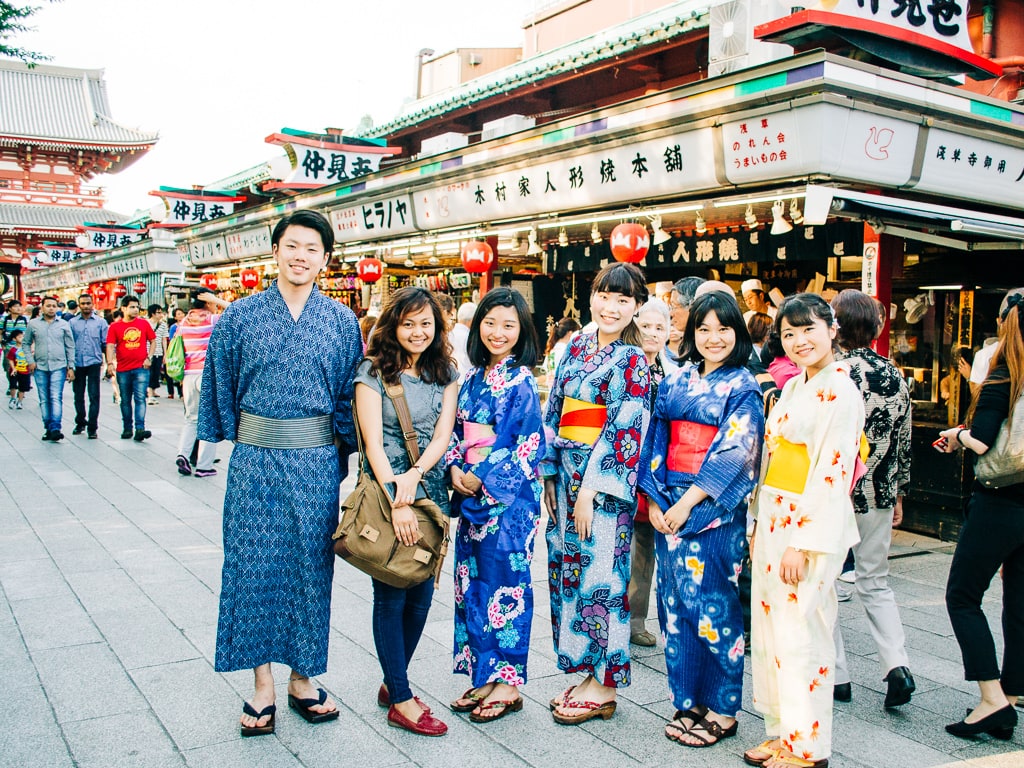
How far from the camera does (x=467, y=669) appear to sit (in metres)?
3.46

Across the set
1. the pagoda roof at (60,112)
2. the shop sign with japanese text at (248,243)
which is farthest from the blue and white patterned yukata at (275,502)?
the pagoda roof at (60,112)

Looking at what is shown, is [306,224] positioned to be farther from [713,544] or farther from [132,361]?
[132,361]

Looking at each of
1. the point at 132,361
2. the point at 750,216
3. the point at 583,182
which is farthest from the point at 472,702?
the point at 132,361

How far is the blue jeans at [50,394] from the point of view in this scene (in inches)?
428

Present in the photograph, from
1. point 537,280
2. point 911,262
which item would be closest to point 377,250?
point 537,280

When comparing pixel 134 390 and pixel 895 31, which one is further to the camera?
pixel 134 390

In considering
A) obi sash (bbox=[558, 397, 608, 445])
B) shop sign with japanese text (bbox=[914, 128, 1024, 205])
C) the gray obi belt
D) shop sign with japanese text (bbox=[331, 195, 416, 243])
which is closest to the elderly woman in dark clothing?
obi sash (bbox=[558, 397, 608, 445])

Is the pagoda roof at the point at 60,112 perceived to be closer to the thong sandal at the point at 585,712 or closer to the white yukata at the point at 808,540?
the thong sandal at the point at 585,712

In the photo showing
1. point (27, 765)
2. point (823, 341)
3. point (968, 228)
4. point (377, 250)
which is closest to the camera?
point (27, 765)

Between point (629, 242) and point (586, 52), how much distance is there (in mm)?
3853

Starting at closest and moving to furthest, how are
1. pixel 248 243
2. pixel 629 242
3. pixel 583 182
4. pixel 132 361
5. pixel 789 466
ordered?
pixel 789 466 < pixel 629 242 < pixel 583 182 < pixel 132 361 < pixel 248 243

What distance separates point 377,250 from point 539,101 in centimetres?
355

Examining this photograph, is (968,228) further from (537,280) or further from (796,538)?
→ (537,280)

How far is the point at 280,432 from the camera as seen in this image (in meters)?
3.26
